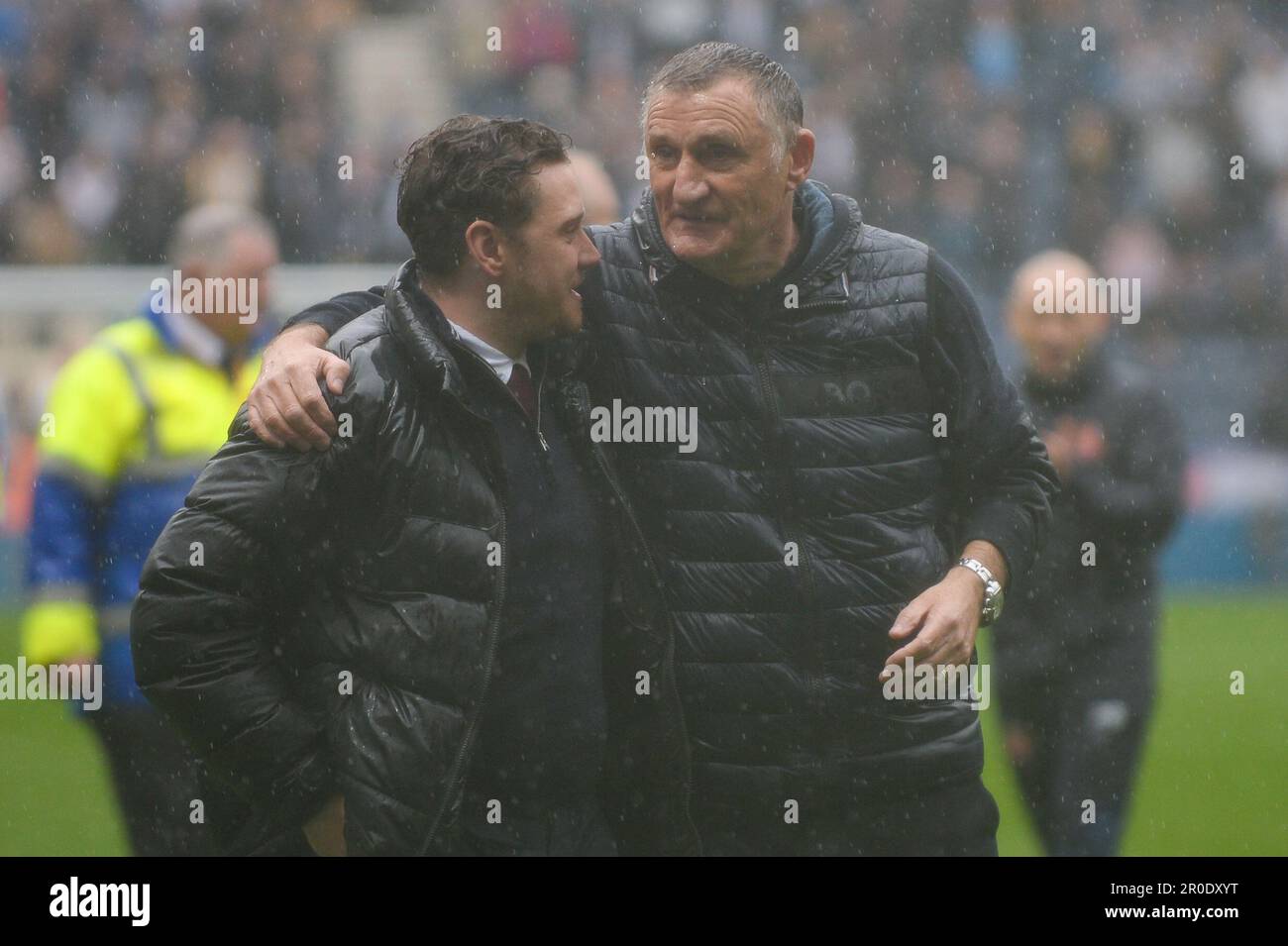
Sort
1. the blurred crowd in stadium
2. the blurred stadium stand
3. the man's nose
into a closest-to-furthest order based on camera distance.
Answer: the man's nose, the blurred stadium stand, the blurred crowd in stadium

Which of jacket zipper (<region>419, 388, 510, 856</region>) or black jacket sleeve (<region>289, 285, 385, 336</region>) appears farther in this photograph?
black jacket sleeve (<region>289, 285, 385, 336</region>)

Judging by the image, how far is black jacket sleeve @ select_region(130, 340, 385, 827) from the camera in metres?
2.54

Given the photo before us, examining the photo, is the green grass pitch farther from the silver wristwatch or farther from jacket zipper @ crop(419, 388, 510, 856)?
jacket zipper @ crop(419, 388, 510, 856)

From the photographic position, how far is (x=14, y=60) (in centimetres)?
1138

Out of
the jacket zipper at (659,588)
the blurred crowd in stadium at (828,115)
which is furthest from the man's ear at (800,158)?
the blurred crowd in stadium at (828,115)

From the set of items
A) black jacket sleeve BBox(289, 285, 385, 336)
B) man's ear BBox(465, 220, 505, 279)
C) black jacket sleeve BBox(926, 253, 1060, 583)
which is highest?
man's ear BBox(465, 220, 505, 279)

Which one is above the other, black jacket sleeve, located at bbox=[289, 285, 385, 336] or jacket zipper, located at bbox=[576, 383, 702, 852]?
black jacket sleeve, located at bbox=[289, 285, 385, 336]

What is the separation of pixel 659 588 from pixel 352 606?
53cm

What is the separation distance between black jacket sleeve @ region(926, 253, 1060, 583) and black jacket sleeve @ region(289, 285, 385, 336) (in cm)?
98

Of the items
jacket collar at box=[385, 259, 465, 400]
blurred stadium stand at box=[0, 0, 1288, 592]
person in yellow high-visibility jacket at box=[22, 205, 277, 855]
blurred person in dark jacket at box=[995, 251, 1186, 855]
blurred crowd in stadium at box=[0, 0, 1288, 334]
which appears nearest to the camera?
jacket collar at box=[385, 259, 465, 400]

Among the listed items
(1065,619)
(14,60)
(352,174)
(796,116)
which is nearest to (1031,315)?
(1065,619)

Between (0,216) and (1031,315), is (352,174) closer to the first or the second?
(0,216)

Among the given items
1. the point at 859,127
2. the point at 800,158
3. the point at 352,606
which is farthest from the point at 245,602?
the point at 859,127

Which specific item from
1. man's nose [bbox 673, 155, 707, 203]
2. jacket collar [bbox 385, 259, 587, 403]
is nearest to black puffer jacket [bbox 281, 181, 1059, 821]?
man's nose [bbox 673, 155, 707, 203]
